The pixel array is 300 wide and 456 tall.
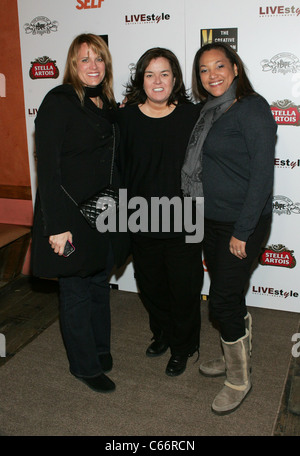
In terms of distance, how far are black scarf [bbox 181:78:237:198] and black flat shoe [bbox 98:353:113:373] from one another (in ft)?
3.30

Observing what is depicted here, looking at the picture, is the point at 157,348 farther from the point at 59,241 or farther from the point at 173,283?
the point at 59,241

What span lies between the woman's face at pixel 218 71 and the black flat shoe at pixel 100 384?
1.46m

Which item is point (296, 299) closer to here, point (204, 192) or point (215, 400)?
point (215, 400)

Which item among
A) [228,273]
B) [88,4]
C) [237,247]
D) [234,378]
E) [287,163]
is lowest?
[234,378]

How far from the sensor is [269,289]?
3121 millimetres

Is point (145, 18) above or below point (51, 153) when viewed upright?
above

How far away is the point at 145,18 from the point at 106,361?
2082 millimetres

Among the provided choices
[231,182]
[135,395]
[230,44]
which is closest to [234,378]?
[135,395]

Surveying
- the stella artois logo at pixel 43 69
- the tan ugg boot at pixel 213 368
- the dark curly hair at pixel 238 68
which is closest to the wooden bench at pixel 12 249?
the stella artois logo at pixel 43 69

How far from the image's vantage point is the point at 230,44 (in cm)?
281

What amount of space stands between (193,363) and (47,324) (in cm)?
99

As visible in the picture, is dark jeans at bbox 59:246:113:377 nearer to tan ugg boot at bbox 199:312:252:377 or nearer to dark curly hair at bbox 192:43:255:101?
tan ugg boot at bbox 199:312:252:377

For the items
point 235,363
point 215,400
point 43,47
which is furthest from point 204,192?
point 43,47

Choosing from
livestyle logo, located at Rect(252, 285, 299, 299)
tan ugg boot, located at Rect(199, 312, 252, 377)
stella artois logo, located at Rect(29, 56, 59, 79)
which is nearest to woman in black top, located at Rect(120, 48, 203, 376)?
tan ugg boot, located at Rect(199, 312, 252, 377)
